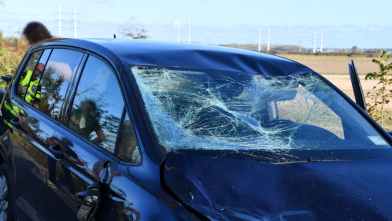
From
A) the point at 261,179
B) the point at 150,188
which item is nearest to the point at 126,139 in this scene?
the point at 150,188

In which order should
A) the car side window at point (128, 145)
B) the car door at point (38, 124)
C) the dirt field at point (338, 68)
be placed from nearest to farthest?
the car side window at point (128, 145) → the car door at point (38, 124) → the dirt field at point (338, 68)

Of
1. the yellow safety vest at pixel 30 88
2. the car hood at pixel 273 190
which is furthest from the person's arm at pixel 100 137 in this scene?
the yellow safety vest at pixel 30 88

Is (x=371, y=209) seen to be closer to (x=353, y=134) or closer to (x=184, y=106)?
(x=353, y=134)

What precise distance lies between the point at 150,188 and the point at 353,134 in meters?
1.37

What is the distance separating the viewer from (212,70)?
234 centimetres

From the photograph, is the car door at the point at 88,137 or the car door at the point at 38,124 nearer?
the car door at the point at 88,137

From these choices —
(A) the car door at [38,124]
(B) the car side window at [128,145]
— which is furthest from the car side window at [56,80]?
(B) the car side window at [128,145]

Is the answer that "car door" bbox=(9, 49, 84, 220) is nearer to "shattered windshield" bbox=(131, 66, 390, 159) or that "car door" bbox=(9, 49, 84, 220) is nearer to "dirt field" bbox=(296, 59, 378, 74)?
"shattered windshield" bbox=(131, 66, 390, 159)

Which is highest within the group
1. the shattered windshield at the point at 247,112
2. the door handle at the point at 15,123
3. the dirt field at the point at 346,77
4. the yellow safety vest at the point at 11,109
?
the shattered windshield at the point at 247,112

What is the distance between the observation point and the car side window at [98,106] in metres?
1.95

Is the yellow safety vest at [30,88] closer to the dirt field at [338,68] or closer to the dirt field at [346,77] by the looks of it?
the dirt field at [346,77]

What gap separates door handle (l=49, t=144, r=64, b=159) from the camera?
218 cm

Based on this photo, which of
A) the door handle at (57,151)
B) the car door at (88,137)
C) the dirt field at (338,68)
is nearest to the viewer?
the car door at (88,137)

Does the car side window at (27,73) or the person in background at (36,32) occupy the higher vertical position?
the person in background at (36,32)
